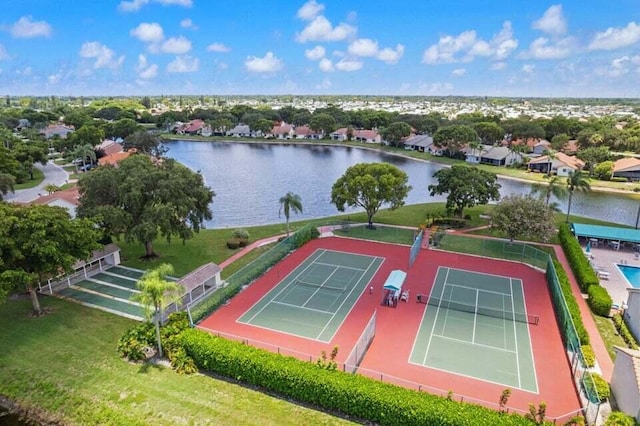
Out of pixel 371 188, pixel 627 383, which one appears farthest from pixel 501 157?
pixel 627 383

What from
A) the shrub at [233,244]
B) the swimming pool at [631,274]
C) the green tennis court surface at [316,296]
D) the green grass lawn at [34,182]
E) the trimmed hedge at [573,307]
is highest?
the green grass lawn at [34,182]

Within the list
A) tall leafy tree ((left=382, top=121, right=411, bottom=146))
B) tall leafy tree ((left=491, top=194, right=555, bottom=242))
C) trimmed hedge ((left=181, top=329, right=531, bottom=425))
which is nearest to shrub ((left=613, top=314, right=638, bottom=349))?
tall leafy tree ((left=491, top=194, right=555, bottom=242))

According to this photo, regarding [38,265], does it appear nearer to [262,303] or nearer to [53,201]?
[262,303]

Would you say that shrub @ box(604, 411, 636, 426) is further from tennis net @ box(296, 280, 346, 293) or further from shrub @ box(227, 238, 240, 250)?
shrub @ box(227, 238, 240, 250)

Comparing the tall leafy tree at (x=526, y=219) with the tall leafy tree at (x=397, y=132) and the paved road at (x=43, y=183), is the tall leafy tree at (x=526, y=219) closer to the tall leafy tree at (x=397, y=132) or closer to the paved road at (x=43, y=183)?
the paved road at (x=43, y=183)

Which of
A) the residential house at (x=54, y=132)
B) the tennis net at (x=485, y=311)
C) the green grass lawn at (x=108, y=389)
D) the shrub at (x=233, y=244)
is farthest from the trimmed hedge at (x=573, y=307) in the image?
the residential house at (x=54, y=132)

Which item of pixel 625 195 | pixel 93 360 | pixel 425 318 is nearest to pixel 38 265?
pixel 93 360
